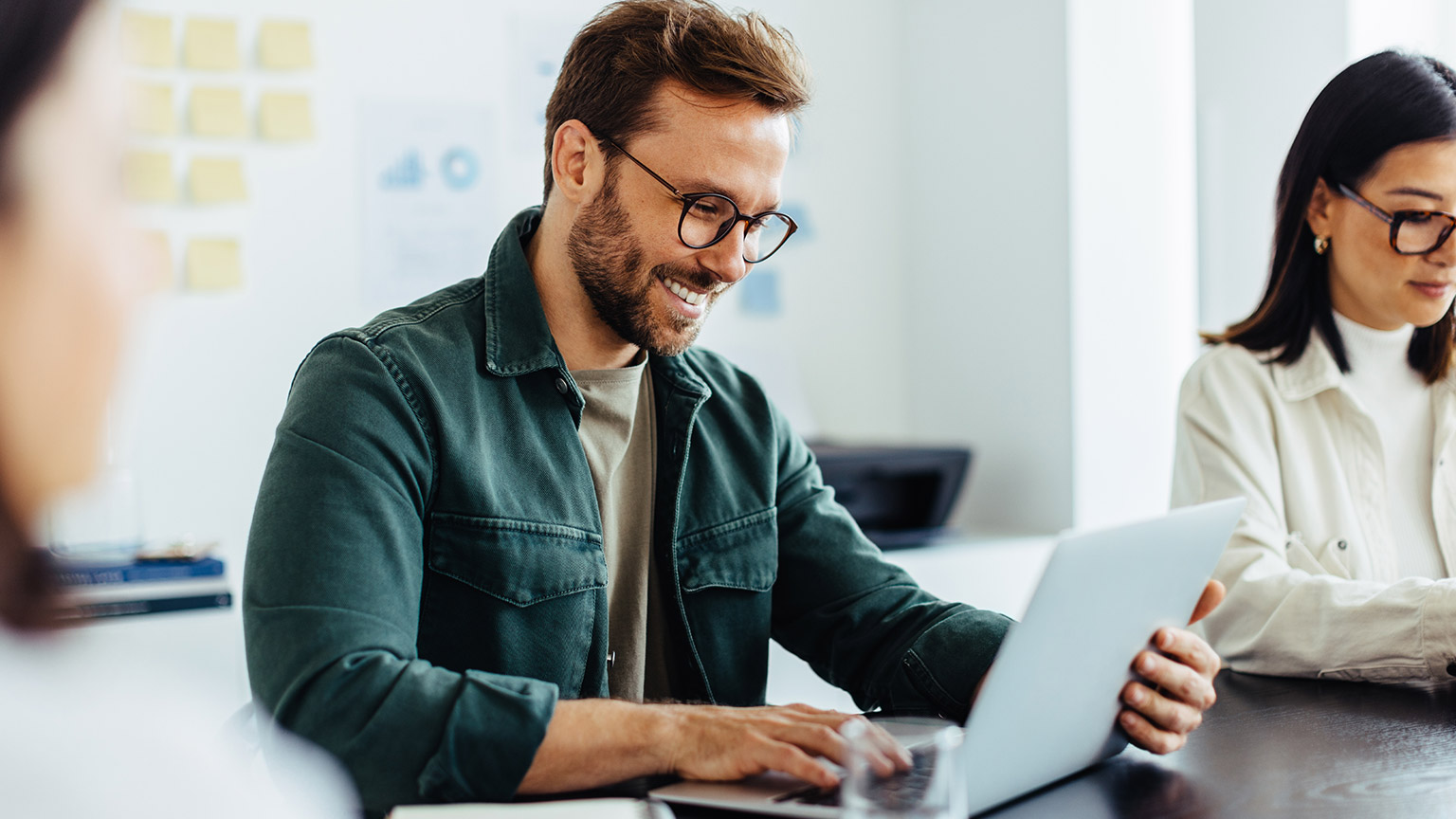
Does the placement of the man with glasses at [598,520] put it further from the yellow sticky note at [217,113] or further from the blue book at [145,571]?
the yellow sticky note at [217,113]

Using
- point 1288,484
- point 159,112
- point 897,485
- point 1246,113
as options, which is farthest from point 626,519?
point 1246,113

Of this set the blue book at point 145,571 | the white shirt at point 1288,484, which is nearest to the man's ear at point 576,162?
the white shirt at point 1288,484

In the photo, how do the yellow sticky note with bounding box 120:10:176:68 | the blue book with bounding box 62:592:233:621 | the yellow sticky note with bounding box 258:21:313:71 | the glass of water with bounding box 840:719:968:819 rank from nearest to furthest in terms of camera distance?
the glass of water with bounding box 840:719:968:819 → the blue book with bounding box 62:592:233:621 → the yellow sticky note with bounding box 120:10:176:68 → the yellow sticky note with bounding box 258:21:313:71

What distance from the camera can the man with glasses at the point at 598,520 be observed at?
844 millimetres

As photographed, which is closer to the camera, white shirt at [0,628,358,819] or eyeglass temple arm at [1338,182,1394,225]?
white shirt at [0,628,358,819]

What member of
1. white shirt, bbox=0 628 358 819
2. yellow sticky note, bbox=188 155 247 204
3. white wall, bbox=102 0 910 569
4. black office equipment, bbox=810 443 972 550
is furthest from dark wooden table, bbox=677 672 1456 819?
yellow sticky note, bbox=188 155 247 204

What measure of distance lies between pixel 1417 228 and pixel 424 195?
1.62 meters

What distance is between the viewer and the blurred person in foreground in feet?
1.29

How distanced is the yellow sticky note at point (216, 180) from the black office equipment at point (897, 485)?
1.13m

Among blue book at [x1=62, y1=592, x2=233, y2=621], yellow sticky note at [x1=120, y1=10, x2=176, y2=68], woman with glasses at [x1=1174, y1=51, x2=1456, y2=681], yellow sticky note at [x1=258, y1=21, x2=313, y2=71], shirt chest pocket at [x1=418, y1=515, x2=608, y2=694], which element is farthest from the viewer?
yellow sticky note at [x1=258, y1=21, x2=313, y2=71]

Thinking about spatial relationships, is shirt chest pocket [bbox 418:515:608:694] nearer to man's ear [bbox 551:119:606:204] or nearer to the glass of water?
man's ear [bbox 551:119:606:204]

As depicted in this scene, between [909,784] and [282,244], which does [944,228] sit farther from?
[909,784]

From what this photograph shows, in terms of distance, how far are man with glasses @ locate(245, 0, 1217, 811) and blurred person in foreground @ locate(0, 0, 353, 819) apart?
0.42 m

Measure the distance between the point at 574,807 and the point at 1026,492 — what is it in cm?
192
